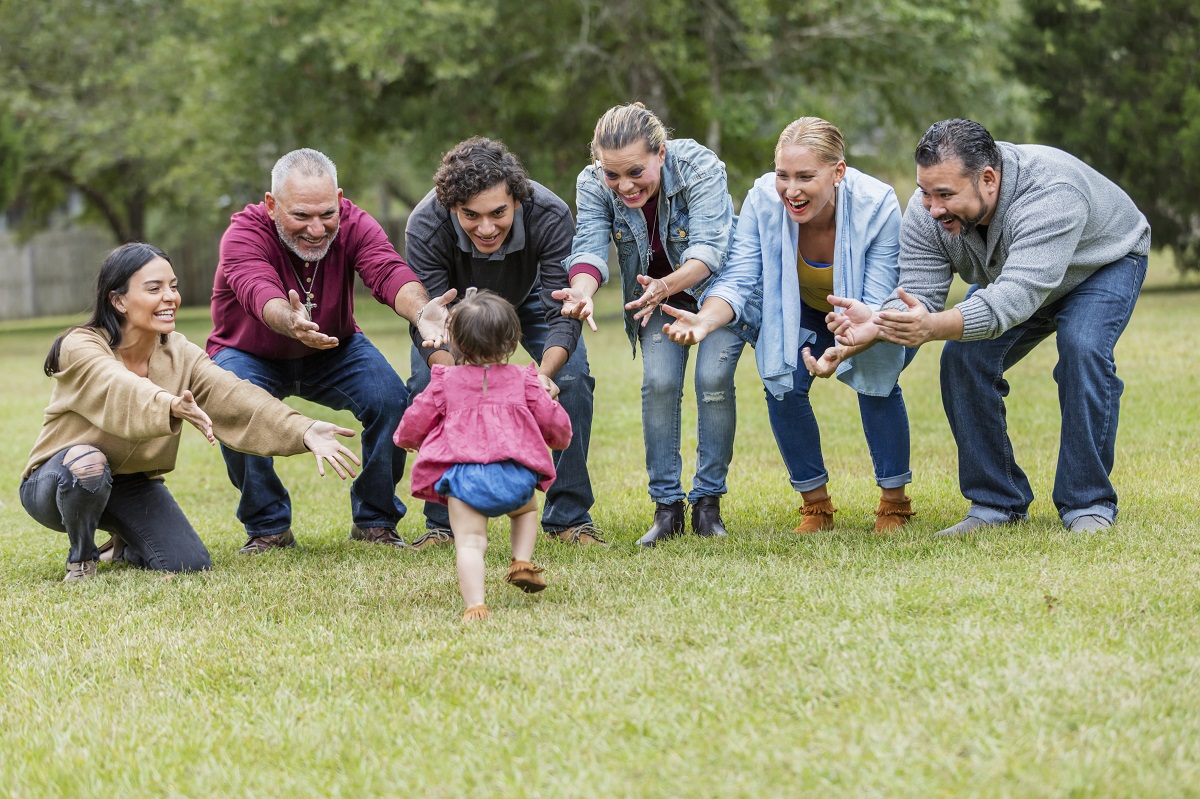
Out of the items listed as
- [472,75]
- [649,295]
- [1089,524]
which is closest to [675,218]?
[649,295]

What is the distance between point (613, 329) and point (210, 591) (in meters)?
16.9

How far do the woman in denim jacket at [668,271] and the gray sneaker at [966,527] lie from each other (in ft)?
3.45

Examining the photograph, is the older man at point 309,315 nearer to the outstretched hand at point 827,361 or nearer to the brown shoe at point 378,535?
the brown shoe at point 378,535

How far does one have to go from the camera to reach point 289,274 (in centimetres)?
658

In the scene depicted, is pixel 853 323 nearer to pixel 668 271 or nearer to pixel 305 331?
pixel 668 271

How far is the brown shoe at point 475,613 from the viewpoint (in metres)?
4.70

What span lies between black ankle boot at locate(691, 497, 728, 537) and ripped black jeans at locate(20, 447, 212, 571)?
2.28 m

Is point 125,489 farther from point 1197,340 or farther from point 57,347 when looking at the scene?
point 1197,340

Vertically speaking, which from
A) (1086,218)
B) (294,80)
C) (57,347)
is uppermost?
(294,80)

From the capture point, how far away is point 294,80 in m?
22.8

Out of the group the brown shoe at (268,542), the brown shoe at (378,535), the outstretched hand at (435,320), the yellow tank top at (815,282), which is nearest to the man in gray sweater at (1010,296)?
the yellow tank top at (815,282)

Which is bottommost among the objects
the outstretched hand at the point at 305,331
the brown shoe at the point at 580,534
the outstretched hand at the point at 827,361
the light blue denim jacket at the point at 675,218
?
the brown shoe at the point at 580,534

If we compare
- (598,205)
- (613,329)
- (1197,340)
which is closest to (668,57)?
(613,329)

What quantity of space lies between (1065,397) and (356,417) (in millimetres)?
3435
